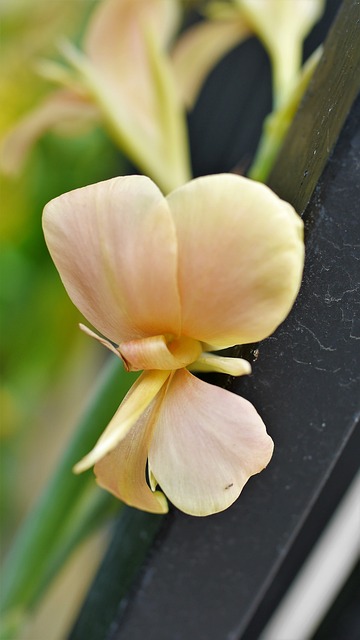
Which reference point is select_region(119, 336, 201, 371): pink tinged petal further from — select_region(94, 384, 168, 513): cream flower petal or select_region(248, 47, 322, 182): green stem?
select_region(248, 47, 322, 182): green stem

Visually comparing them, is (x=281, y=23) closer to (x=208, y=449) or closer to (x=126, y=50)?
(x=126, y=50)

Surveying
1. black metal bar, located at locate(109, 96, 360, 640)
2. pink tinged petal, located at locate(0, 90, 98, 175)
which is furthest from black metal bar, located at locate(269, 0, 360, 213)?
pink tinged petal, located at locate(0, 90, 98, 175)

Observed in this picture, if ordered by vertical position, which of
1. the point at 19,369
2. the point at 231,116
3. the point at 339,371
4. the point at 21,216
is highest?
the point at 339,371

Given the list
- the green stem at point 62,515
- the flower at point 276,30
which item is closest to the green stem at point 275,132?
the flower at point 276,30

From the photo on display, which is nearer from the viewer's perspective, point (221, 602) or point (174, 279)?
point (174, 279)

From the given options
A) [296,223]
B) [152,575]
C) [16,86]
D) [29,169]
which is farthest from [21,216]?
[296,223]

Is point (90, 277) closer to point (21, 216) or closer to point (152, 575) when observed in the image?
point (152, 575)

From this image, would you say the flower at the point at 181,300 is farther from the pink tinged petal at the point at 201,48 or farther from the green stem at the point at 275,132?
the pink tinged petal at the point at 201,48

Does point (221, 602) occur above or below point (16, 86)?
above
